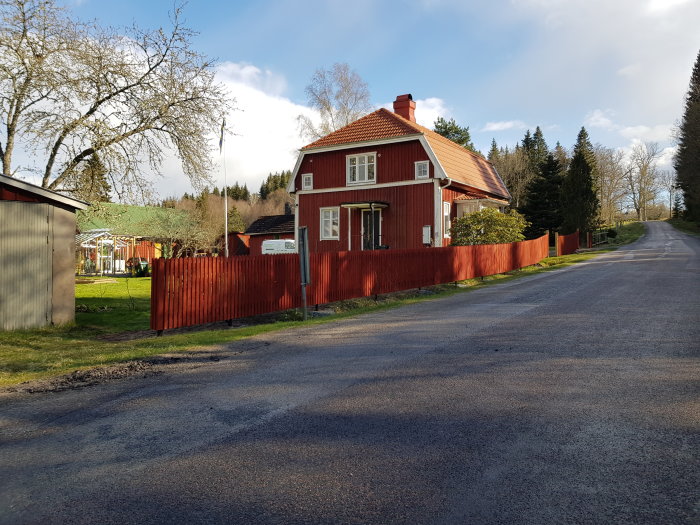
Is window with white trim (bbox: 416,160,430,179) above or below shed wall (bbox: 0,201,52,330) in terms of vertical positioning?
above

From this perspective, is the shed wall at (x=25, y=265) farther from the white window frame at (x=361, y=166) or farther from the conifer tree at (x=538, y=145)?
the conifer tree at (x=538, y=145)

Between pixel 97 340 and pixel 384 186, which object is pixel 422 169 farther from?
pixel 97 340

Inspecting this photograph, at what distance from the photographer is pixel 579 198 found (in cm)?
4131

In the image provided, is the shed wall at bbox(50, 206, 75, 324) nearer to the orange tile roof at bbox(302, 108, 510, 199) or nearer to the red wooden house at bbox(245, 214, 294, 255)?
the orange tile roof at bbox(302, 108, 510, 199)

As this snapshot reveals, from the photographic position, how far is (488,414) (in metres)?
4.41

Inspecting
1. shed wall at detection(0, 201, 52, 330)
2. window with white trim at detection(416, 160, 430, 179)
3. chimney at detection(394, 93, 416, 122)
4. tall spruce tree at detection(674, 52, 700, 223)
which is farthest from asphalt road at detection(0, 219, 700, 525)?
tall spruce tree at detection(674, 52, 700, 223)

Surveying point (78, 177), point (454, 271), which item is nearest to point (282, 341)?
point (78, 177)

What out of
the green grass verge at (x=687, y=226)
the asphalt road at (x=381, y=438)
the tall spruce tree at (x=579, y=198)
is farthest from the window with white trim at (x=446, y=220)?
the green grass verge at (x=687, y=226)

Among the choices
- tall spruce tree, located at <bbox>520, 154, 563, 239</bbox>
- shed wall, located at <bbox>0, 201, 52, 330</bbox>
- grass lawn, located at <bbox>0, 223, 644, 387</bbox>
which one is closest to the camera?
grass lawn, located at <bbox>0, 223, 644, 387</bbox>

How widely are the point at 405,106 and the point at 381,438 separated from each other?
28.9 metres

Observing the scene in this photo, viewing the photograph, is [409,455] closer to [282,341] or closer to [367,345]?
[367,345]

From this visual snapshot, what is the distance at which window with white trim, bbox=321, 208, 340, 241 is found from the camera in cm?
2805

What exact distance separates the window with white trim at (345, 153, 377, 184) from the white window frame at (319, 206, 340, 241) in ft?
6.30

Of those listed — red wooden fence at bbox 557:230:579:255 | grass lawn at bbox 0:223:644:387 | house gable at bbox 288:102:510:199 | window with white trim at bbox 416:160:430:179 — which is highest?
house gable at bbox 288:102:510:199
